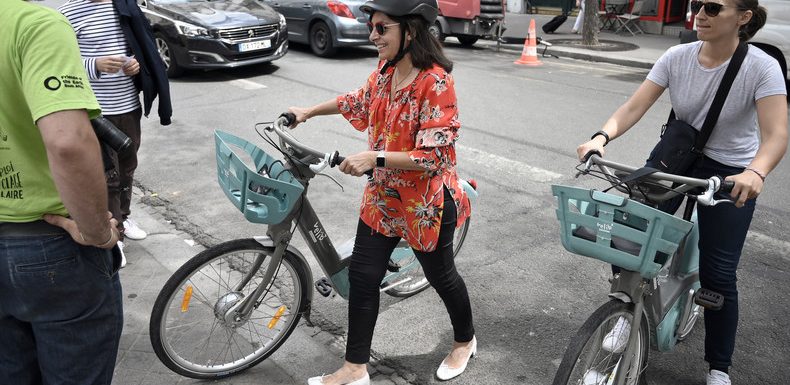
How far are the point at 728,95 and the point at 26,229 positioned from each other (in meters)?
2.54

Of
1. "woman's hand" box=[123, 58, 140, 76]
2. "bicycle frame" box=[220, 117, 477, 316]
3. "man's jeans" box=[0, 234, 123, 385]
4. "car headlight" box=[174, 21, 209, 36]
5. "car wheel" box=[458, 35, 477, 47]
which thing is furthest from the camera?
"car wheel" box=[458, 35, 477, 47]

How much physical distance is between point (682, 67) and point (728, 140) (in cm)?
35

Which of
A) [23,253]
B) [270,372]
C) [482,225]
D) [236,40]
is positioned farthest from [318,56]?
[23,253]

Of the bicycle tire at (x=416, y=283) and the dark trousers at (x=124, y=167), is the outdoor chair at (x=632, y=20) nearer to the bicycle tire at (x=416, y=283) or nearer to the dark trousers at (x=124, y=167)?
the bicycle tire at (x=416, y=283)

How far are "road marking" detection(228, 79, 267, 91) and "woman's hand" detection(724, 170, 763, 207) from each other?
26.8 ft

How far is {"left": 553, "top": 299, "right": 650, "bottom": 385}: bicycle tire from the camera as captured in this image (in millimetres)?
2535

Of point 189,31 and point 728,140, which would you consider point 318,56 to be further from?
point 728,140

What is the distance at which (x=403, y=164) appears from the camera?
269 centimetres

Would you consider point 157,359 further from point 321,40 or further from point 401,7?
point 321,40

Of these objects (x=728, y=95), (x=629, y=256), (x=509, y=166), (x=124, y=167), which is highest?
(x=728, y=95)

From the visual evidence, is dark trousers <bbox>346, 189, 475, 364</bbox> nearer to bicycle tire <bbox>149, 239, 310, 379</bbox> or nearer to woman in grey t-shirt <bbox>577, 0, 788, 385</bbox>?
bicycle tire <bbox>149, 239, 310, 379</bbox>

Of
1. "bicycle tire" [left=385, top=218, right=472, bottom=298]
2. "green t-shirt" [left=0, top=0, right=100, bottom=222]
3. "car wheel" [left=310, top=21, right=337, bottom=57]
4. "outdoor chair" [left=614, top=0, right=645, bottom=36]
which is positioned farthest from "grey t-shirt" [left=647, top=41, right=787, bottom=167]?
"outdoor chair" [left=614, top=0, right=645, bottom=36]

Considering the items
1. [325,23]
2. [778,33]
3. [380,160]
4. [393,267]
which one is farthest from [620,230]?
[325,23]

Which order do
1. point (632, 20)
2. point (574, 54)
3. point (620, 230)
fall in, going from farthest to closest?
point (632, 20)
point (574, 54)
point (620, 230)
